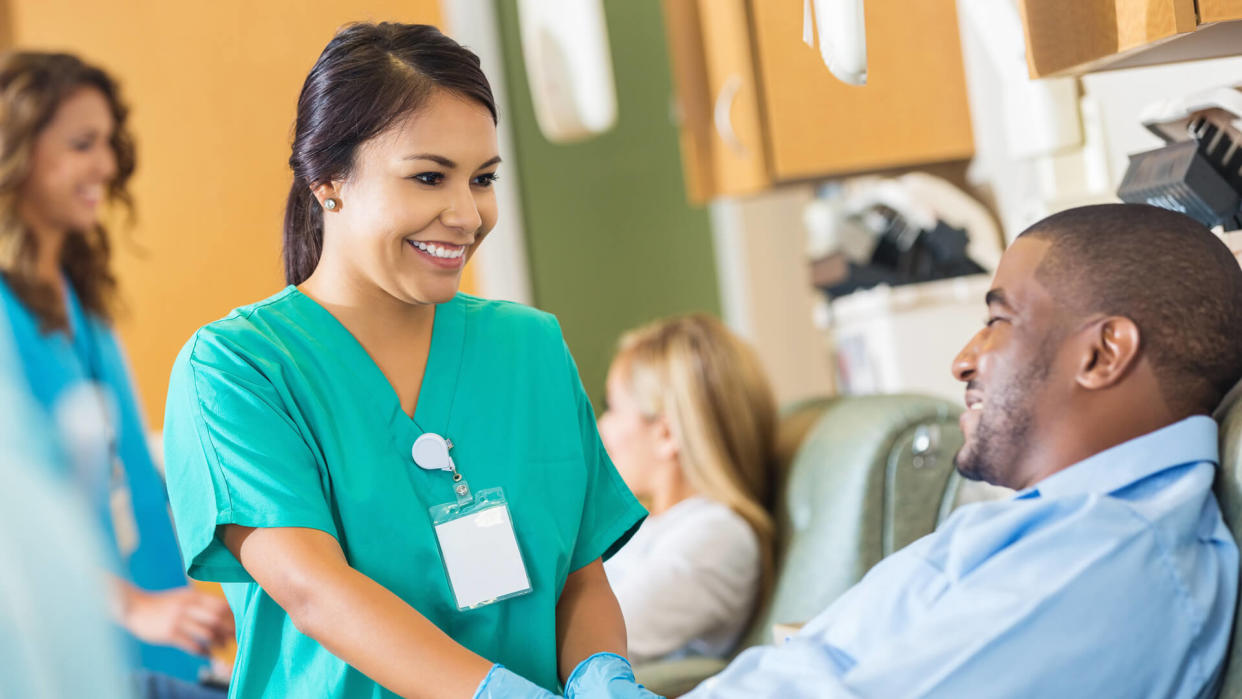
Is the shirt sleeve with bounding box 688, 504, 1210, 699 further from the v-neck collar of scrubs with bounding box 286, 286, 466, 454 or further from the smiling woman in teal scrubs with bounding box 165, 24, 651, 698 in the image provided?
the v-neck collar of scrubs with bounding box 286, 286, 466, 454

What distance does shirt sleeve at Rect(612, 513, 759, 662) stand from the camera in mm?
1958

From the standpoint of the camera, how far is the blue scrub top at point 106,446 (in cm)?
222

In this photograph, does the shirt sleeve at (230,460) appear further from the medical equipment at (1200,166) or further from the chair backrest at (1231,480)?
the medical equipment at (1200,166)

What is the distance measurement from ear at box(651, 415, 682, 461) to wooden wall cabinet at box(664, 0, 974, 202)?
0.50 meters

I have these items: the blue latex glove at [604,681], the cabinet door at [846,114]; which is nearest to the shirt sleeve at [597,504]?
the blue latex glove at [604,681]

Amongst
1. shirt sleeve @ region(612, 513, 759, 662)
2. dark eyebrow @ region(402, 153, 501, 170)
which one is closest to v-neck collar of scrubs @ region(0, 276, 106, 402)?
shirt sleeve @ region(612, 513, 759, 662)

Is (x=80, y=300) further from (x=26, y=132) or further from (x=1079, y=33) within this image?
(x=1079, y=33)

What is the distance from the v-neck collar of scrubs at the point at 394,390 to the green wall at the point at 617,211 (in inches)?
84.0

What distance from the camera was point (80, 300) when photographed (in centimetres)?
238

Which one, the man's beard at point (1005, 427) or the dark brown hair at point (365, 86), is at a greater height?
the dark brown hair at point (365, 86)

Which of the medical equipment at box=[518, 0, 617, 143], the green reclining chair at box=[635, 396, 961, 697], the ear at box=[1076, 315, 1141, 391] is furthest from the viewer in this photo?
the medical equipment at box=[518, 0, 617, 143]

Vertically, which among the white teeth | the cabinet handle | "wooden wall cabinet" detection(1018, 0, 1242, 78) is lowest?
the white teeth

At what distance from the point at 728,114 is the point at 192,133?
1.47 metres

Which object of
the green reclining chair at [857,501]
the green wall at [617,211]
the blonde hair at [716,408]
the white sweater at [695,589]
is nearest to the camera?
the green reclining chair at [857,501]
